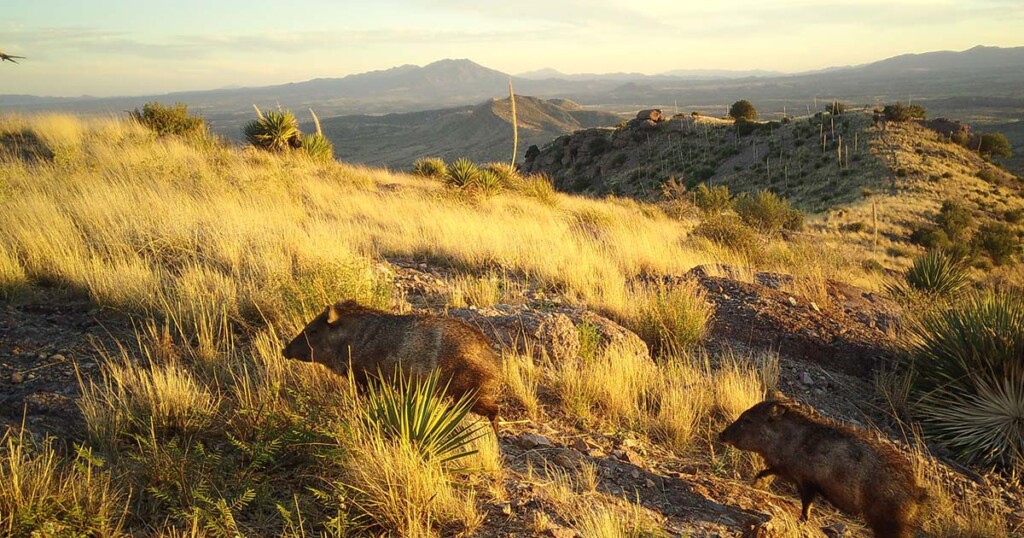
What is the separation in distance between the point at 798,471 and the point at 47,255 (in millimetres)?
7463

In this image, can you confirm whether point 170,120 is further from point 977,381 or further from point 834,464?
point 977,381

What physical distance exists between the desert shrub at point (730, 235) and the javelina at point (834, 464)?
9.21 metres

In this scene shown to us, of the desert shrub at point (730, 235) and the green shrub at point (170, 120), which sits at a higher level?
the green shrub at point (170, 120)

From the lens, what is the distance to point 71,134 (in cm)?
1504

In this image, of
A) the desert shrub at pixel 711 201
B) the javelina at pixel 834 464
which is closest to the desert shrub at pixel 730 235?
the desert shrub at pixel 711 201

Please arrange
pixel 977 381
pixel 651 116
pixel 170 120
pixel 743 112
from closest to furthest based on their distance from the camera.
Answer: pixel 977 381 → pixel 170 120 → pixel 651 116 → pixel 743 112

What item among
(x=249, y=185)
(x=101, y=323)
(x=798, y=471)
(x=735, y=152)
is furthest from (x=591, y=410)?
(x=735, y=152)

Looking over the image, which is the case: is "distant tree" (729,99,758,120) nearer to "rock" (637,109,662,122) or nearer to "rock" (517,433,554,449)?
"rock" (637,109,662,122)

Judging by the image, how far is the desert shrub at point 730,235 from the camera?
12859 mm

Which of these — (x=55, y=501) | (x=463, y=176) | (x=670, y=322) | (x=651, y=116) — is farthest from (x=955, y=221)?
(x=55, y=501)

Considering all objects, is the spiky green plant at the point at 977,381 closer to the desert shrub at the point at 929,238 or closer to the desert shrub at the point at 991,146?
the desert shrub at the point at 929,238

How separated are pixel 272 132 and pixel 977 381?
702 inches

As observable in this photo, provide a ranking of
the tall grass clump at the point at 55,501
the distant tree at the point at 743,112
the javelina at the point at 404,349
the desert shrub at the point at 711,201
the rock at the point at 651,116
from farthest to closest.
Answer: the distant tree at the point at 743,112 < the rock at the point at 651,116 < the desert shrub at the point at 711,201 < the javelina at the point at 404,349 < the tall grass clump at the point at 55,501

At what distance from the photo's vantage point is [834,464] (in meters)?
3.62
